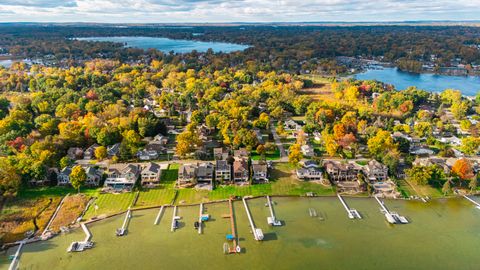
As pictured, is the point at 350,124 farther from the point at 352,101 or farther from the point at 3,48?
the point at 3,48

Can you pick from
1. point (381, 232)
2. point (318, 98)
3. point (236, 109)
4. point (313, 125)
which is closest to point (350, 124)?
point (313, 125)

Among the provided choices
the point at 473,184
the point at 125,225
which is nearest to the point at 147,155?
the point at 125,225

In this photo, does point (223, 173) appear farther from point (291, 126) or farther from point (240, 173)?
point (291, 126)

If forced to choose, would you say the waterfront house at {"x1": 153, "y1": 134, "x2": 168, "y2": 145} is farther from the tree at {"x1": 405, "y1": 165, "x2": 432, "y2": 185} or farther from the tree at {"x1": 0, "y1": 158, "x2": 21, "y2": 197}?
the tree at {"x1": 405, "y1": 165, "x2": 432, "y2": 185}

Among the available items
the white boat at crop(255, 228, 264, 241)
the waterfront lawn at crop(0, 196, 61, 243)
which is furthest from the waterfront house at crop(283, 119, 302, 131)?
the waterfront lawn at crop(0, 196, 61, 243)

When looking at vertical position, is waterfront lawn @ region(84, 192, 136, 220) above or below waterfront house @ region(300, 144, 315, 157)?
below

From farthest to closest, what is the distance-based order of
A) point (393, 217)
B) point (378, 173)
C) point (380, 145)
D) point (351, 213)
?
point (380, 145) < point (378, 173) < point (351, 213) < point (393, 217)

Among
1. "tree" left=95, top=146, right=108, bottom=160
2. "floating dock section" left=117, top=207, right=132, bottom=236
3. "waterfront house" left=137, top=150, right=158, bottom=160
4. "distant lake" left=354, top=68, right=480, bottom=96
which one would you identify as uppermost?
"distant lake" left=354, top=68, right=480, bottom=96
